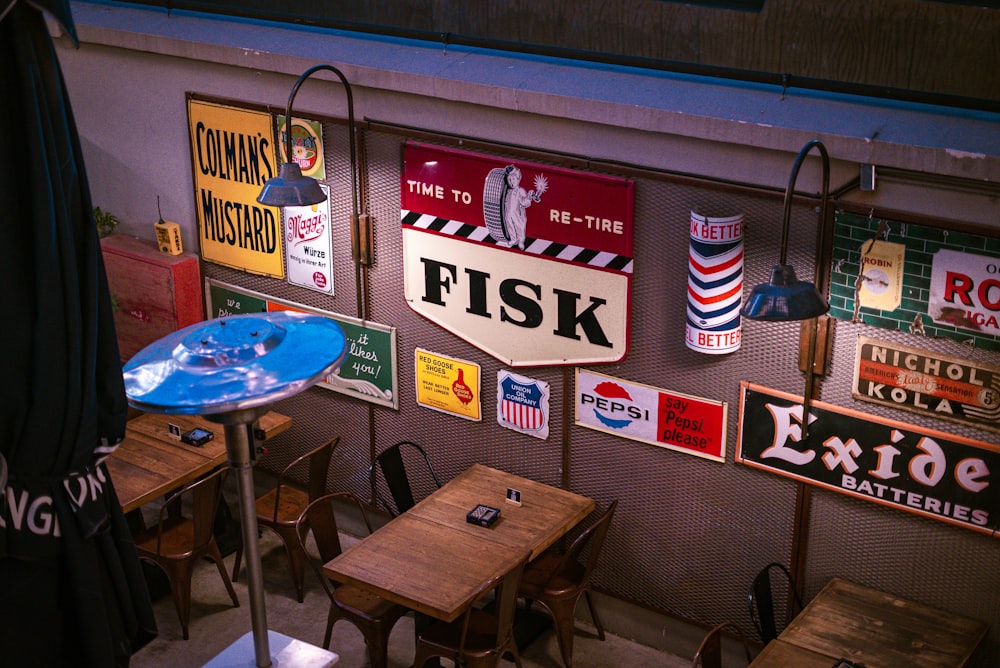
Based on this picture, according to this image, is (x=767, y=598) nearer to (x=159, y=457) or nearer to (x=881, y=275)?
(x=881, y=275)

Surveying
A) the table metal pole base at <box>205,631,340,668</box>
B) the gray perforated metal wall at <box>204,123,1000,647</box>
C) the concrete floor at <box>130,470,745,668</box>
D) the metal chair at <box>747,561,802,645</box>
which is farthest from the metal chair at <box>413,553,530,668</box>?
the table metal pole base at <box>205,631,340,668</box>

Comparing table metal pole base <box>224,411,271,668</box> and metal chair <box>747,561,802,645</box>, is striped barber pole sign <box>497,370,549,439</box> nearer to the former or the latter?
metal chair <box>747,561,802,645</box>

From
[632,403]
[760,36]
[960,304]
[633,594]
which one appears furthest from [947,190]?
[633,594]

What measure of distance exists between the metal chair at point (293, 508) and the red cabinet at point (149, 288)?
1.60 metres

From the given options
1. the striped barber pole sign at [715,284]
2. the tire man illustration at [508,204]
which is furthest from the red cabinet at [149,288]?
the striped barber pole sign at [715,284]

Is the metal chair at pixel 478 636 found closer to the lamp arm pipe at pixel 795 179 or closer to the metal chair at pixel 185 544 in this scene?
the metal chair at pixel 185 544

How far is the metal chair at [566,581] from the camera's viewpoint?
6977 mm

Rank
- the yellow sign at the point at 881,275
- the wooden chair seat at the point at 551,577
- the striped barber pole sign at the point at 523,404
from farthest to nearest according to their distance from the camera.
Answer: the striped barber pole sign at the point at 523,404 < the wooden chair seat at the point at 551,577 < the yellow sign at the point at 881,275

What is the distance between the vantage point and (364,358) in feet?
26.6

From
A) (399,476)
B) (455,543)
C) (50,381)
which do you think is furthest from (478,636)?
(50,381)

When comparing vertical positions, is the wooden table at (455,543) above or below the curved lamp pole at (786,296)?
below

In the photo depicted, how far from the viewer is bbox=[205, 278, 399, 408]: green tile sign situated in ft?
26.1

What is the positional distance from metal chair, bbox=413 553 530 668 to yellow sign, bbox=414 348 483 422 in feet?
4.50

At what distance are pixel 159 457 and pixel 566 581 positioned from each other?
2.95 meters
